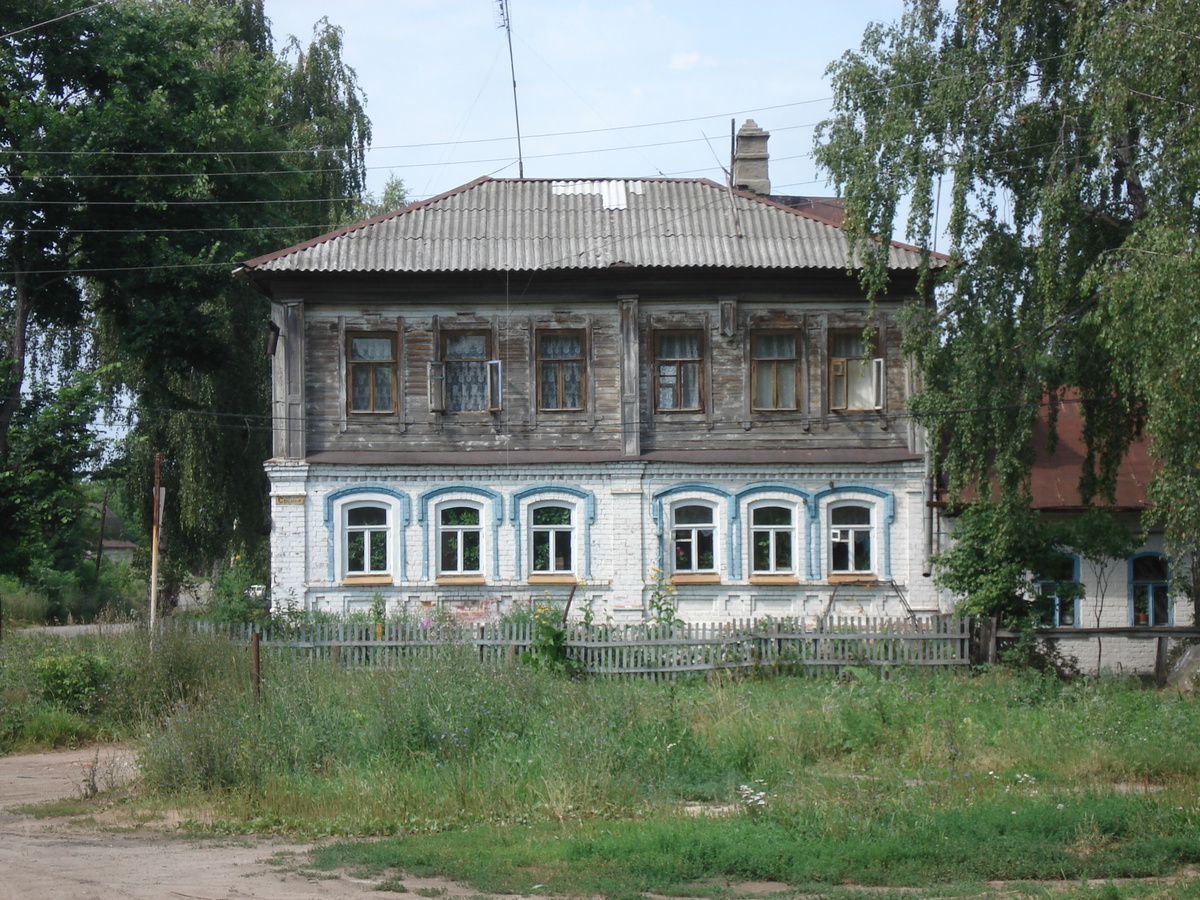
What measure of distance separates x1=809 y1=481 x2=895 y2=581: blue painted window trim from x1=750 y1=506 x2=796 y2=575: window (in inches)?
15.8

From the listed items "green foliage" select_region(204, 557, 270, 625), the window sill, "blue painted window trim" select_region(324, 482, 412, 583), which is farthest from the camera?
the window sill

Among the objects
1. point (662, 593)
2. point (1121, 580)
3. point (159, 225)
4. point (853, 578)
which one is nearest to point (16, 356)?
point (159, 225)

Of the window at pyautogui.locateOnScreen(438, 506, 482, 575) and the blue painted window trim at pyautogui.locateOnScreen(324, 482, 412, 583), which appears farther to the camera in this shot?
the window at pyautogui.locateOnScreen(438, 506, 482, 575)

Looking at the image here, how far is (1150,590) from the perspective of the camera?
70.7ft

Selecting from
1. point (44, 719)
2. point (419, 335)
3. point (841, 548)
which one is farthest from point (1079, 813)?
point (419, 335)

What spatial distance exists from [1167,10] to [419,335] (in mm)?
13291

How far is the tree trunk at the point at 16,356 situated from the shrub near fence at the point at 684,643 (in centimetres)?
807

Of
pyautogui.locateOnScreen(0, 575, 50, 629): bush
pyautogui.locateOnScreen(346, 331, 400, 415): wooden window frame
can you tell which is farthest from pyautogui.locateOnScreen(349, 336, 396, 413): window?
pyautogui.locateOnScreen(0, 575, 50, 629): bush

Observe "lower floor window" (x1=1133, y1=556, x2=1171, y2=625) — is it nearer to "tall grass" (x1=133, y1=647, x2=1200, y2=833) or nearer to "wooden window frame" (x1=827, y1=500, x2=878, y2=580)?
"wooden window frame" (x1=827, y1=500, x2=878, y2=580)

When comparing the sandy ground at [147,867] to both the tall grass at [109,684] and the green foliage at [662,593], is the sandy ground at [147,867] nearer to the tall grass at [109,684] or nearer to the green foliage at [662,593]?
the tall grass at [109,684]

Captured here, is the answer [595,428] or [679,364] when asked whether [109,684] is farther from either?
[679,364]

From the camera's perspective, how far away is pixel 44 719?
14.2 meters

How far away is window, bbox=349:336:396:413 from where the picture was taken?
71.9ft

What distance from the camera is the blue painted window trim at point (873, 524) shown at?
21.6 metres
